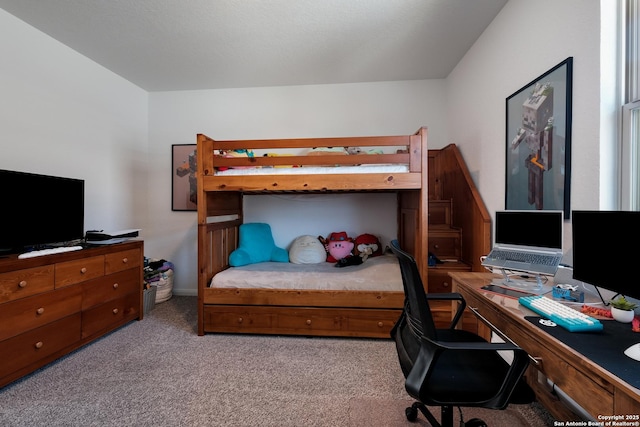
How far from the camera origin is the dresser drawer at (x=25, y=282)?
1.61m

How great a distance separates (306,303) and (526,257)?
163cm

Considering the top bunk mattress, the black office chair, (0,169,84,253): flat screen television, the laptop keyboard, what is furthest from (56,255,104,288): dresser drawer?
the laptop keyboard

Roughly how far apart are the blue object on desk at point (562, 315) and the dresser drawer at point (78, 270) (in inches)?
115

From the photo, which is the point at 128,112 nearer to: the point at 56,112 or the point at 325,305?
the point at 56,112

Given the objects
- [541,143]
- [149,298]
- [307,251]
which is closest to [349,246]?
[307,251]

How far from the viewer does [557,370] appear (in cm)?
90

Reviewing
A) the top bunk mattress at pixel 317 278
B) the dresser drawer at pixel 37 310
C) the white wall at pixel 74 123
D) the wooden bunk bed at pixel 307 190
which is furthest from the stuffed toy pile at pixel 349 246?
the white wall at pixel 74 123

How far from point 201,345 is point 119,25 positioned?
9.17ft

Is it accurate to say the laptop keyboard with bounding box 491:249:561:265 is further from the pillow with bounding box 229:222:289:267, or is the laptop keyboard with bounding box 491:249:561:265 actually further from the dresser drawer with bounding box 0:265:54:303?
the dresser drawer with bounding box 0:265:54:303

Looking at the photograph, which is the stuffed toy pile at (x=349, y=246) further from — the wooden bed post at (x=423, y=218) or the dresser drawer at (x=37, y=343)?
the dresser drawer at (x=37, y=343)

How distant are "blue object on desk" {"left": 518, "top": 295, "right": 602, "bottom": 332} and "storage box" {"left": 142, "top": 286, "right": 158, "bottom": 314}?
10.7 ft

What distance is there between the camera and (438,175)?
301 cm

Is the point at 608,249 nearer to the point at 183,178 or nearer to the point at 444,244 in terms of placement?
the point at 444,244

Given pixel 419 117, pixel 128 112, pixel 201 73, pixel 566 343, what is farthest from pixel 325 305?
pixel 128 112
